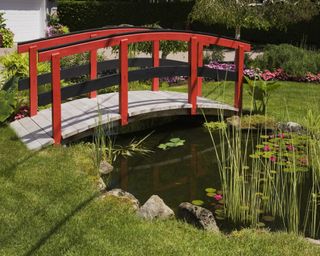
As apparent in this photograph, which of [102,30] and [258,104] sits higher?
[102,30]

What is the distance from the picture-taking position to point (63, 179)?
6.48m

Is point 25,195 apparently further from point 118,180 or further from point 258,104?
point 258,104

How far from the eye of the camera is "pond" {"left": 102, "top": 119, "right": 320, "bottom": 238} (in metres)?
5.90

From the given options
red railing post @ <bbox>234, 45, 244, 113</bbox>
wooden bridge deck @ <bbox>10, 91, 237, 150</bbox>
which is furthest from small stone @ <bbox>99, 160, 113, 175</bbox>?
red railing post @ <bbox>234, 45, 244, 113</bbox>

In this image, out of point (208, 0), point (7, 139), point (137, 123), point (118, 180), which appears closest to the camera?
point (118, 180)

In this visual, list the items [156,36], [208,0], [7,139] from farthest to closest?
[208,0]
[156,36]
[7,139]

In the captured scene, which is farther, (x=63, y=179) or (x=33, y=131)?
(x=33, y=131)

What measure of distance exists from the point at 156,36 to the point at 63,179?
11.1 feet

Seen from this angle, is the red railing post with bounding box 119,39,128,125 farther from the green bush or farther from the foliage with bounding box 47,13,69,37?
the foliage with bounding box 47,13,69,37

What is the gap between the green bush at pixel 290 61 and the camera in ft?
46.6

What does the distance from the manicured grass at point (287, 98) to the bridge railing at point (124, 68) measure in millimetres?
617

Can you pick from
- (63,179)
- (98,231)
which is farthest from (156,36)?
(98,231)

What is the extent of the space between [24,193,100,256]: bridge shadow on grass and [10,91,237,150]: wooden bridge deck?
74.7 inches

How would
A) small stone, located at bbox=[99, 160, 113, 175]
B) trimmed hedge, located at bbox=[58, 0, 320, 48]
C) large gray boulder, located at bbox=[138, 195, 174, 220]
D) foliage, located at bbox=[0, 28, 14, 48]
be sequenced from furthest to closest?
trimmed hedge, located at bbox=[58, 0, 320, 48] → foliage, located at bbox=[0, 28, 14, 48] → small stone, located at bbox=[99, 160, 113, 175] → large gray boulder, located at bbox=[138, 195, 174, 220]
